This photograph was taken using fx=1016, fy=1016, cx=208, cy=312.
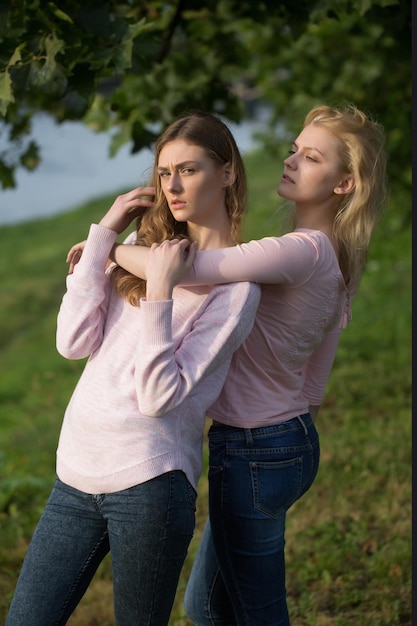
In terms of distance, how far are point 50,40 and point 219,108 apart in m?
2.04

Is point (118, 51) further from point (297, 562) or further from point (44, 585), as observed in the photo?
point (297, 562)

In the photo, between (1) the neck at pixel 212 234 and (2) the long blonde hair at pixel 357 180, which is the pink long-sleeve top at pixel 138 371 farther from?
(2) the long blonde hair at pixel 357 180

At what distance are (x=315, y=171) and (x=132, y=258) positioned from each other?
52cm

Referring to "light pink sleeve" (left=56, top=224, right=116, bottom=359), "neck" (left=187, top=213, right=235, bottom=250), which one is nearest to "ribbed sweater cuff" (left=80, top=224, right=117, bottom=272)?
"light pink sleeve" (left=56, top=224, right=116, bottom=359)

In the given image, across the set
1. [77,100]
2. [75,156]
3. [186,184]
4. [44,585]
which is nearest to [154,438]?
[44,585]

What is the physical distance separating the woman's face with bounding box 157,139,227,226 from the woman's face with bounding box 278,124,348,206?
21cm

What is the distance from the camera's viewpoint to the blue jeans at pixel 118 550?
7.34ft

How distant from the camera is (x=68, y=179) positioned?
22.8 m

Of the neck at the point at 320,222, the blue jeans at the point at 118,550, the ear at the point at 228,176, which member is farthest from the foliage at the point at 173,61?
the blue jeans at the point at 118,550

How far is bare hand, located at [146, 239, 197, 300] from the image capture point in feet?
7.26

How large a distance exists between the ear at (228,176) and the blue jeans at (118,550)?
2.30 feet

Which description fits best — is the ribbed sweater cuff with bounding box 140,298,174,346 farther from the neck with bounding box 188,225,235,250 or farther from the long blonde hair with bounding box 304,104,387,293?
the long blonde hair with bounding box 304,104,387,293

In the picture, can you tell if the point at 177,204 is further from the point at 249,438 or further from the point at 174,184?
the point at 249,438

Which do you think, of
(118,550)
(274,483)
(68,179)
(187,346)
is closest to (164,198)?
(187,346)
